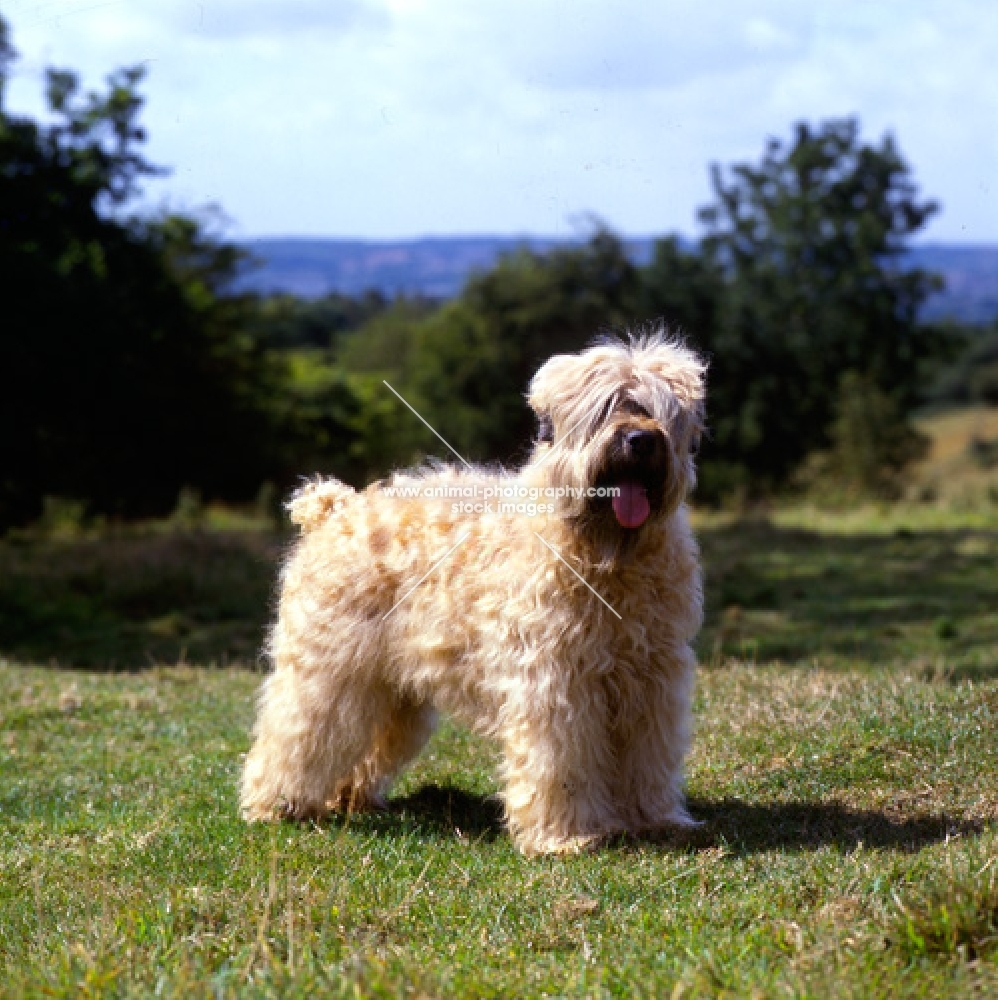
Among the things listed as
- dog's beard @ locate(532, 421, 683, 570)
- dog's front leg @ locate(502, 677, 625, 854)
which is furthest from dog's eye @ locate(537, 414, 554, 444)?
dog's front leg @ locate(502, 677, 625, 854)

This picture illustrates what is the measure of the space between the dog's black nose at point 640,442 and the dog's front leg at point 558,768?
3.45ft

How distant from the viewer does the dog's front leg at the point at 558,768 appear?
5.54m

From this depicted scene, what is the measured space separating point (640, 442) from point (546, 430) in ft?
1.85

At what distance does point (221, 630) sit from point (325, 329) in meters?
56.9

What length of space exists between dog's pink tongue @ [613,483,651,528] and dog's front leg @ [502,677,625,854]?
776mm

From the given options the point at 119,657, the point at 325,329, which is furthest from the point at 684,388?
the point at 325,329

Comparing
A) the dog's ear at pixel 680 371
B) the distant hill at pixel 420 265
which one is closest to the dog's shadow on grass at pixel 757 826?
the dog's ear at pixel 680 371

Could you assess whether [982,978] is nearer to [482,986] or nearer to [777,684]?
[482,986]

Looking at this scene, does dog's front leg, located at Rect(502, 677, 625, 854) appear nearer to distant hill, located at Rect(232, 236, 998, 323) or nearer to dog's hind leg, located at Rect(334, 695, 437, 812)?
dog's hind leg, located at Rect(334, 695, 437, 812)

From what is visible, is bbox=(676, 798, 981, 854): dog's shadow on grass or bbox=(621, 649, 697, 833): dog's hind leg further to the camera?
bbox=(621, 649, 697, 833): dog's hind leg

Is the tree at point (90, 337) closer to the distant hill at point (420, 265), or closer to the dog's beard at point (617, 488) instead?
the distant hill at point (420, 265)

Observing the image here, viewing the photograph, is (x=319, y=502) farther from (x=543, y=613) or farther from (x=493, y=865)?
(x=493, y=865)

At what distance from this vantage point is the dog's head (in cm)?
520

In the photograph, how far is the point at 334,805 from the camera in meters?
6.62
